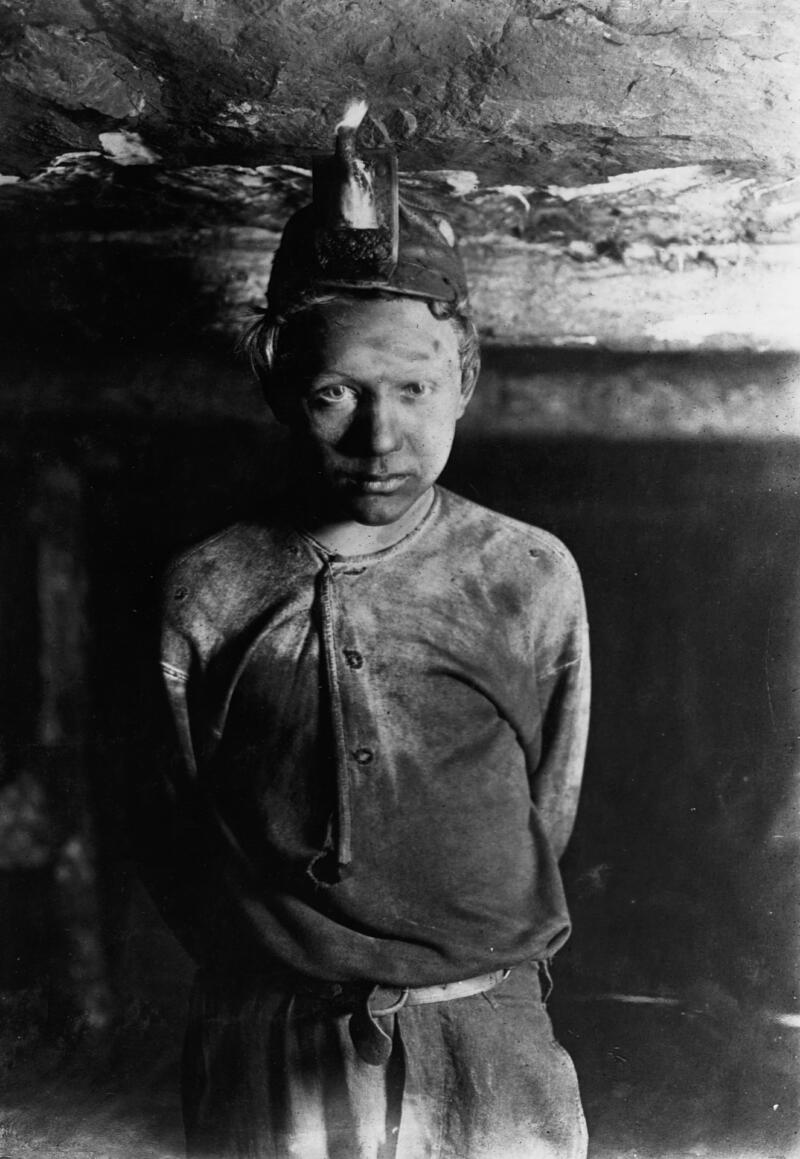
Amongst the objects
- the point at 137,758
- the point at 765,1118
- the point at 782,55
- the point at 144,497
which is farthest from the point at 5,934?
the point at 782,55

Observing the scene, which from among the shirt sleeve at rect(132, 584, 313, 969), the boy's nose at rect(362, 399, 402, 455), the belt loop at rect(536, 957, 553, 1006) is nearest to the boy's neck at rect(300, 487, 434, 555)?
the boy's nose at rect(362, 399, 402, 455)

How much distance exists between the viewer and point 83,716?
1.91 m

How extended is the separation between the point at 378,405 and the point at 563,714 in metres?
0.57

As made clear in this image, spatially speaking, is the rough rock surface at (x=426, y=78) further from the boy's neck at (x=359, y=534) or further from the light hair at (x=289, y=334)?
the boy's neck at (x=359, y=534)

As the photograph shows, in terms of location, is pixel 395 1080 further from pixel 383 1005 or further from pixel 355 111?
pixel 355 111

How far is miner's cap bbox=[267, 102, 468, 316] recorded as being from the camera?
5.31ft

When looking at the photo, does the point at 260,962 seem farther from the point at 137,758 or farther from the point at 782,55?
the point at 782,55

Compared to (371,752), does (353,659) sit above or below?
above

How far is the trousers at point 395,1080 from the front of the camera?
1766mm

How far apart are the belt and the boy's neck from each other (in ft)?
2.12

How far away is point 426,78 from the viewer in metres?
1.74

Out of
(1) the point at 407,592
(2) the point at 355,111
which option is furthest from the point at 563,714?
(2) the point at 355,111

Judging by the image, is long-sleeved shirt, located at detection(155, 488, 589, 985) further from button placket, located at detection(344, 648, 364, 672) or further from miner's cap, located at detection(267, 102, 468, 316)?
miner's cap, located at detection(267, 102, 468, 316)

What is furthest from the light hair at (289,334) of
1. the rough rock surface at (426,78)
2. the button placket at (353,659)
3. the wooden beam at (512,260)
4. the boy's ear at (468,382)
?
the button placket at (353,659)
